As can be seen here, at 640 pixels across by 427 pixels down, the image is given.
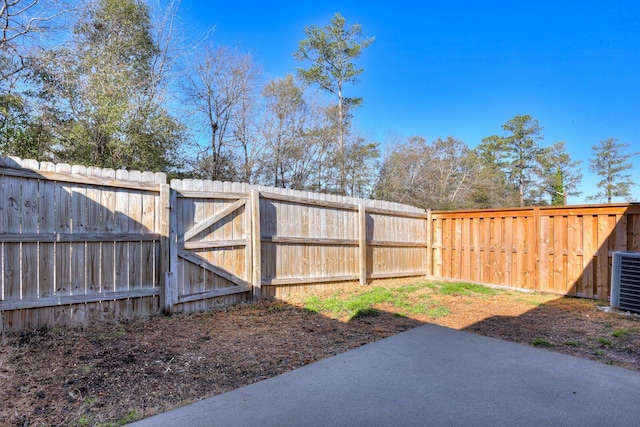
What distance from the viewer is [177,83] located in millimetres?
9383

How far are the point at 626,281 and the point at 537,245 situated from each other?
1.88 metres

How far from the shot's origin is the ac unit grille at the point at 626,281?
484 cm

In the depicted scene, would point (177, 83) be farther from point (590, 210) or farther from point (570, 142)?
point (570, 142)

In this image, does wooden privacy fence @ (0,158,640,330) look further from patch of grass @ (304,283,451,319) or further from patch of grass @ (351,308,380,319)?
patch of grass @ (351,308,380,319)

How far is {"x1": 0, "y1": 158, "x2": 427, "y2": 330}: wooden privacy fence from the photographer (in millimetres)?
3475

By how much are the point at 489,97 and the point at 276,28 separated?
348 inches

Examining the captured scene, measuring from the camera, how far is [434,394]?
2441 mm

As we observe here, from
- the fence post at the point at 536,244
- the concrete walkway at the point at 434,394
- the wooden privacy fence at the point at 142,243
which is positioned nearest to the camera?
the concrete walkway at the point at 434,394

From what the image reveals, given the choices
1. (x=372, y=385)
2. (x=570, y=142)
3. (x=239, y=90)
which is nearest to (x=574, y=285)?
(x=372, y=385)

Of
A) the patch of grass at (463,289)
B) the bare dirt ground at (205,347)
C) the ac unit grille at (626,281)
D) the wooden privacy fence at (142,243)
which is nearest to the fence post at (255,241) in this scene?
the wooden privacy fence at (142,243)

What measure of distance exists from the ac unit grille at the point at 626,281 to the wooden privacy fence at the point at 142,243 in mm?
4644

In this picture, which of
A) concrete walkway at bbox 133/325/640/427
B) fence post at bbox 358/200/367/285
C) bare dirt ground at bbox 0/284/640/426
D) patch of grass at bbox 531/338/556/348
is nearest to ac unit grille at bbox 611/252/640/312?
bare dirt ground at bbox 0/284/640/426

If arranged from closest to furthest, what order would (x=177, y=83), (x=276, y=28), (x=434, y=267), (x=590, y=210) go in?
(x=590, y=210) < (x=434, y=267) < (x=177, y=83) < (x=276, y=28)

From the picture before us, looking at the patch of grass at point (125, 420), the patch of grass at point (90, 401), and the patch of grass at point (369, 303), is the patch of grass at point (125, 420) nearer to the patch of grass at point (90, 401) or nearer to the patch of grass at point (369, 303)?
the patch of grass at point (90, 401)
